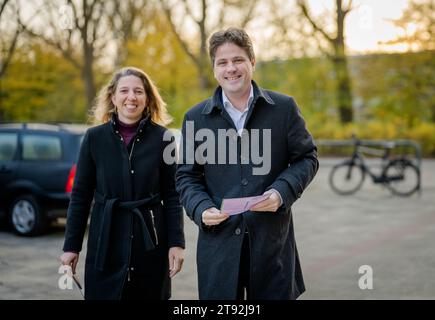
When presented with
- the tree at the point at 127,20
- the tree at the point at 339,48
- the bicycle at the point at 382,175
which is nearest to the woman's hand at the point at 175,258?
the bicycle at the point at 382,175

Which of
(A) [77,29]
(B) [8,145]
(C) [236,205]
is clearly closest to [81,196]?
(C) [236,205]

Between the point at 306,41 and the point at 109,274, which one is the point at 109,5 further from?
the point at 109,274

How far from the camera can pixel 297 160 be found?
314 centimetres

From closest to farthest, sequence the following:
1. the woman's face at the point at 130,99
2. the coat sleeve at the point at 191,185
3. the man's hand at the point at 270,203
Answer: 1. the man's hand at the point at 270,203
2. the coat sleeve at the point at 191,185
3. the woman's face at the point at 130,99

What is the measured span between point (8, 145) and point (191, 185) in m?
7.42

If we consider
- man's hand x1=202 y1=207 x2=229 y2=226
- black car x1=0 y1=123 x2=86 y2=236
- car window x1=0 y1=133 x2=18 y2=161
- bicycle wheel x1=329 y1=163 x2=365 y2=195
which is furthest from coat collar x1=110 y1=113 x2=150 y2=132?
bicycle wheel x1=329 y1=163 x2=365 y2=195

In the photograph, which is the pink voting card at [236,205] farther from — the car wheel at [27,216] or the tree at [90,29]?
the tree at [90,29]

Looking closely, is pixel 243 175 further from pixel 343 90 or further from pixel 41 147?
pixel 343 90

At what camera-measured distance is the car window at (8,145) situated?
32.4 feet

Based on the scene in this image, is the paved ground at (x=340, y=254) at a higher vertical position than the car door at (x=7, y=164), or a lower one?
lower

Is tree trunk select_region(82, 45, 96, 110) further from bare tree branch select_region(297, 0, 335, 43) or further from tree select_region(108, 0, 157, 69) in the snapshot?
bare tree branch select_region(297, 0, 335, 43)

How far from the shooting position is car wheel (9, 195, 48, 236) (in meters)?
9.48

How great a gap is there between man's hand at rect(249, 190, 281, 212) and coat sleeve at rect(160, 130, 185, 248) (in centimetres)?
100
